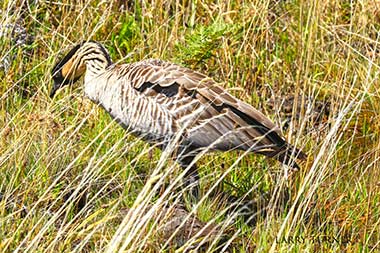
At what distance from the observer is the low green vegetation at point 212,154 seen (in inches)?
187

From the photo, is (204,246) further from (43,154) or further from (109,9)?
(109,9)

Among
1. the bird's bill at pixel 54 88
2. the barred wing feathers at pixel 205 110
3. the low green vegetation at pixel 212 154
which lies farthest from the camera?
the bird's bill at pixel 54 88

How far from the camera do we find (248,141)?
18.6ft

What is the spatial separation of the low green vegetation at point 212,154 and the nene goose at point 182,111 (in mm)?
131

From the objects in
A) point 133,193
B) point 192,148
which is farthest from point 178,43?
point 133,193

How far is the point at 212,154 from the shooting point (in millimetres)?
5977

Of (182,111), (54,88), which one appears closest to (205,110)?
(182,111)

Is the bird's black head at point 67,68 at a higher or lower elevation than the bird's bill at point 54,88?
higher

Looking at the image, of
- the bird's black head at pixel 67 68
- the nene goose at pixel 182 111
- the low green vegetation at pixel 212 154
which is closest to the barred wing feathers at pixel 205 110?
the nene goose at pixel 182 111

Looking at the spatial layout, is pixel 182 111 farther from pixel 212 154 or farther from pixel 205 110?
pixel 212 154

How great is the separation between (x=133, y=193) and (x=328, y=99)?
2026 millimetres

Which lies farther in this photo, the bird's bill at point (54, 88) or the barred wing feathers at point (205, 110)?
the bird's bill at point (54, 88)

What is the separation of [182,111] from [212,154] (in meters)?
0.31

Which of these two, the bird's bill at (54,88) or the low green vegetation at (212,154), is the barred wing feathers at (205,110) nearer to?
the low green vegetation at (212,154)
